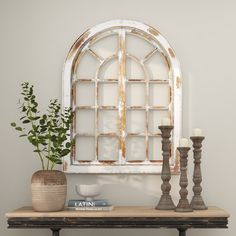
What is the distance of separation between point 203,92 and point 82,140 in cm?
88

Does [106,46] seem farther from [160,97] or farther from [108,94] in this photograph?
[160,97]

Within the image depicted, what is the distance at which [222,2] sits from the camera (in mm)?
3900

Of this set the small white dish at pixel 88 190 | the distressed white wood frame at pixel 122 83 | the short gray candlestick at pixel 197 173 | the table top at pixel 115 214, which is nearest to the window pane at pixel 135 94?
the distressed white wood frame at pixel 122 83

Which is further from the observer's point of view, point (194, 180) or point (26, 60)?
point (26, 60)

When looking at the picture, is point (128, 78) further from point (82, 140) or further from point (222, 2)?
point (222, 2)

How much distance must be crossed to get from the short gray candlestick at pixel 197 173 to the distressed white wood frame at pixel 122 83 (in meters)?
→ 0.18

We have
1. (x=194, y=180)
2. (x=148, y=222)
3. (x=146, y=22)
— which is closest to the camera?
(x=148, y=222)

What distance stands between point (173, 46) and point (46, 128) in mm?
1029

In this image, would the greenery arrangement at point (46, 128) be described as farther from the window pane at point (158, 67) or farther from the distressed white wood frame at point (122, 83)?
the window pane at point (158, 67)

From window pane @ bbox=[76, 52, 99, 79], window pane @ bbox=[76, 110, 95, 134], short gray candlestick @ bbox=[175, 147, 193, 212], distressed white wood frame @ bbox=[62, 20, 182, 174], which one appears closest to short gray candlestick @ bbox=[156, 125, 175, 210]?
short gray candlestick @ bbox=[175, 147, 193, 212]

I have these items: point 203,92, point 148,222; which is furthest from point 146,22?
point 148,222

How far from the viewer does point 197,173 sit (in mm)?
3629

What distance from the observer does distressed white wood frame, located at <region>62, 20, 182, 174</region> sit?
3779 mm

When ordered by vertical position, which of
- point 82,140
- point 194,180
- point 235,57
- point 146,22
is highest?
point 146,22
